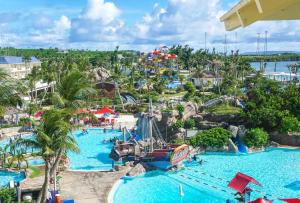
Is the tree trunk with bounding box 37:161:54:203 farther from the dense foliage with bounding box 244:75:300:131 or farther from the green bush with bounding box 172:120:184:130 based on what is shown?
the dense foliage with bounding box 244:75:300:131

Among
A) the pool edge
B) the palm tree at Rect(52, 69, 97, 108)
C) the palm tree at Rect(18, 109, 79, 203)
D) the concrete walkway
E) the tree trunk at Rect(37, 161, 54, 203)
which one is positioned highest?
the palm tree at Rect(52, 69, 97, 108)

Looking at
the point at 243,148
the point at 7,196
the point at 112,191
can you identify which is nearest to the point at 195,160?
the point at 243,148

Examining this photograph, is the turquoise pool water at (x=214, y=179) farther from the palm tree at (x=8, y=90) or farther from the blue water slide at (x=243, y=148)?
the palm tree at (x=8, y=90)

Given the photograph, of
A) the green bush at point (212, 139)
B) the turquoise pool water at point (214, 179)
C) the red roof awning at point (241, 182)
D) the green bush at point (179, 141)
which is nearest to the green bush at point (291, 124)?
the turquoise pool water at point (214, 179)

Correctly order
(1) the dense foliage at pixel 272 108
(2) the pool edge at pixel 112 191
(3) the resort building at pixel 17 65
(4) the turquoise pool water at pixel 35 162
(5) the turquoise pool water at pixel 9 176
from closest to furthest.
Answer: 1. (2) the pool edge at pixel 112 191
2. (5) the turquoise pool water at pixel 9 176
3. (4) the turquoise pool water at pixel 35 162
4. (1) the dense foliage at pixel 272 108
5. (3) the resort building at pixel 17 65

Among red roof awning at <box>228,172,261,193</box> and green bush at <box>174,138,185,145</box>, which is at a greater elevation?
red roof awning at <box>228,172,261,193</box>

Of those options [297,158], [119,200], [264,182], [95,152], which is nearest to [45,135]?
[119,200]

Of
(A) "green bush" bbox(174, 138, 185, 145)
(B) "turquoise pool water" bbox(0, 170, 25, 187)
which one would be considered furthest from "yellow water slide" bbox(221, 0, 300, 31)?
(A) "green bush" bbox(174, 138, 185, 145)
